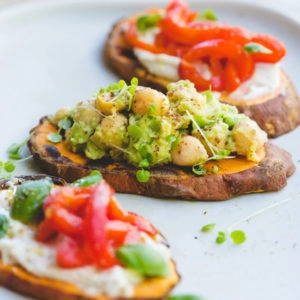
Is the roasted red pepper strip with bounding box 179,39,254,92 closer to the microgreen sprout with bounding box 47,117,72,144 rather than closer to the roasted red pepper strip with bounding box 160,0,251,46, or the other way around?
the roasted red pepper strip with bounding box 160,0,251,46

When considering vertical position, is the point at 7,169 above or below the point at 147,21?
below

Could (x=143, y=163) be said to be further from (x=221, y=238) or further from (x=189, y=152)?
(x=221, y=238)

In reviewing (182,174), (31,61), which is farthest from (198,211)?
(31,61)

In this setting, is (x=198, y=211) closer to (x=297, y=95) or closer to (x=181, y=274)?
(x=181, y=274)

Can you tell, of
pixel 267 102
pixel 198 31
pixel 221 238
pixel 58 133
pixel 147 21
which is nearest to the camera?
pixel 221 238

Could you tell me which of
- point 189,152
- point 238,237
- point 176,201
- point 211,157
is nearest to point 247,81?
point 211,157

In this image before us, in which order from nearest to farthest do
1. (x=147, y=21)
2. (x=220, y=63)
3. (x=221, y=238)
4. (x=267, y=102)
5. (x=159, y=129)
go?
(x=221, y=238), (x=159, y=129), (x=267, y=102), (x=220, y=63), (x=147, y=21)
